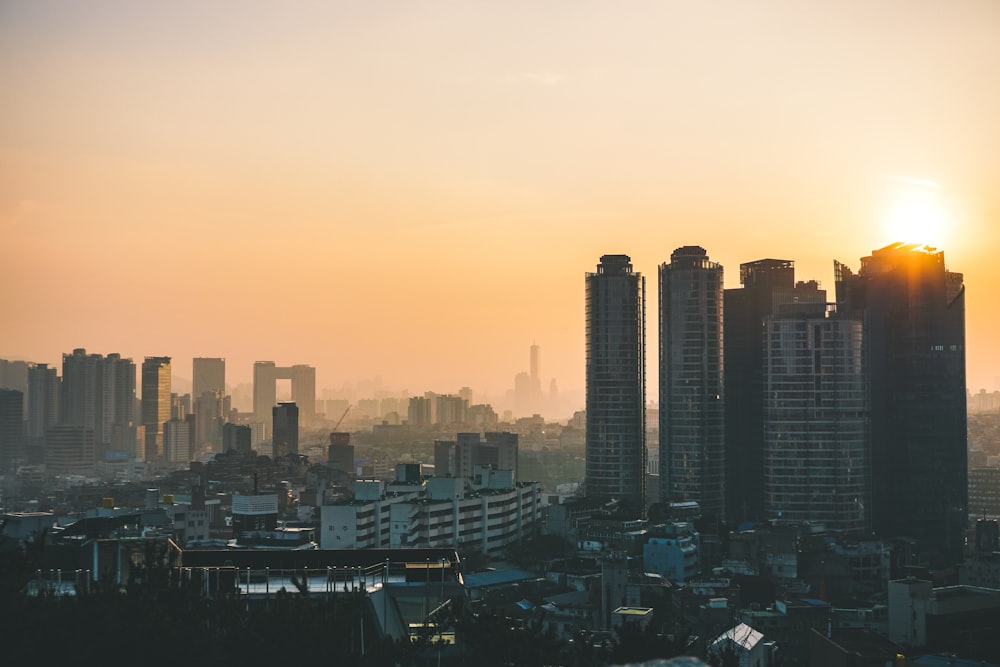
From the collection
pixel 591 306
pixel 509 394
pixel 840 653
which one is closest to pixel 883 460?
pixel 591 306

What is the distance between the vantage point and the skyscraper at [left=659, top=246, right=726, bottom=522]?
25.3m

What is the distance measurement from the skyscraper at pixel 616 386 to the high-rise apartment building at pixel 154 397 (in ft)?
101

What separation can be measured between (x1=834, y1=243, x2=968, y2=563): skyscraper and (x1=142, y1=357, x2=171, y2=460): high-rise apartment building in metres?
34.9

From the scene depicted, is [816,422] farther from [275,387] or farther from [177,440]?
[275,387]

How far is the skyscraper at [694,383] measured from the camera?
25312mm

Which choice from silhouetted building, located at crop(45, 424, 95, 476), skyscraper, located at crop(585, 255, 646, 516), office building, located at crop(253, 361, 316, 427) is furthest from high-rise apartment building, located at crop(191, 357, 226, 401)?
skyscraper, located at crop(585, 255, 646, 516)

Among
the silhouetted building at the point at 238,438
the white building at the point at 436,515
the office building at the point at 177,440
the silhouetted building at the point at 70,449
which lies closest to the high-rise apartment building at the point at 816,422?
the white building at the point at 436,515

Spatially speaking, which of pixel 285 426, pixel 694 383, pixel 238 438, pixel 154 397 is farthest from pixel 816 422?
pixel 154 397

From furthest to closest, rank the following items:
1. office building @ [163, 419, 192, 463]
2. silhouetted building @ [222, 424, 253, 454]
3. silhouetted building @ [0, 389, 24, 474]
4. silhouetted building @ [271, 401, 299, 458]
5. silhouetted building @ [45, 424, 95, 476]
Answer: office building @ [163, 419, 192, 463] < silhouetted building @ [271, 401, 299, 458] < silhouetted building @ [45, 424, 95, 476] < silhouetted building @ [222, 424, 253, 454] < silhouetted building @ [0, 389, 24, 474]

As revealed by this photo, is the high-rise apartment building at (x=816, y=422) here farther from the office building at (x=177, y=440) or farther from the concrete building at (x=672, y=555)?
the office building at (x=177, y=440)

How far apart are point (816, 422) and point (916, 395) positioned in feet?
7.97

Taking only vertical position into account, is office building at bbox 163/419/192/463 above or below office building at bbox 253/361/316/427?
below

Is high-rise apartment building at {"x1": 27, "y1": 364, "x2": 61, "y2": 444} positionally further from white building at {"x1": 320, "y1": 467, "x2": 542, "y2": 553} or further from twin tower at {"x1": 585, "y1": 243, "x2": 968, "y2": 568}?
white building at {"x1": 320, "y1": 467, "x2": 542, "y2": 553}

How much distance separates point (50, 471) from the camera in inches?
1710
